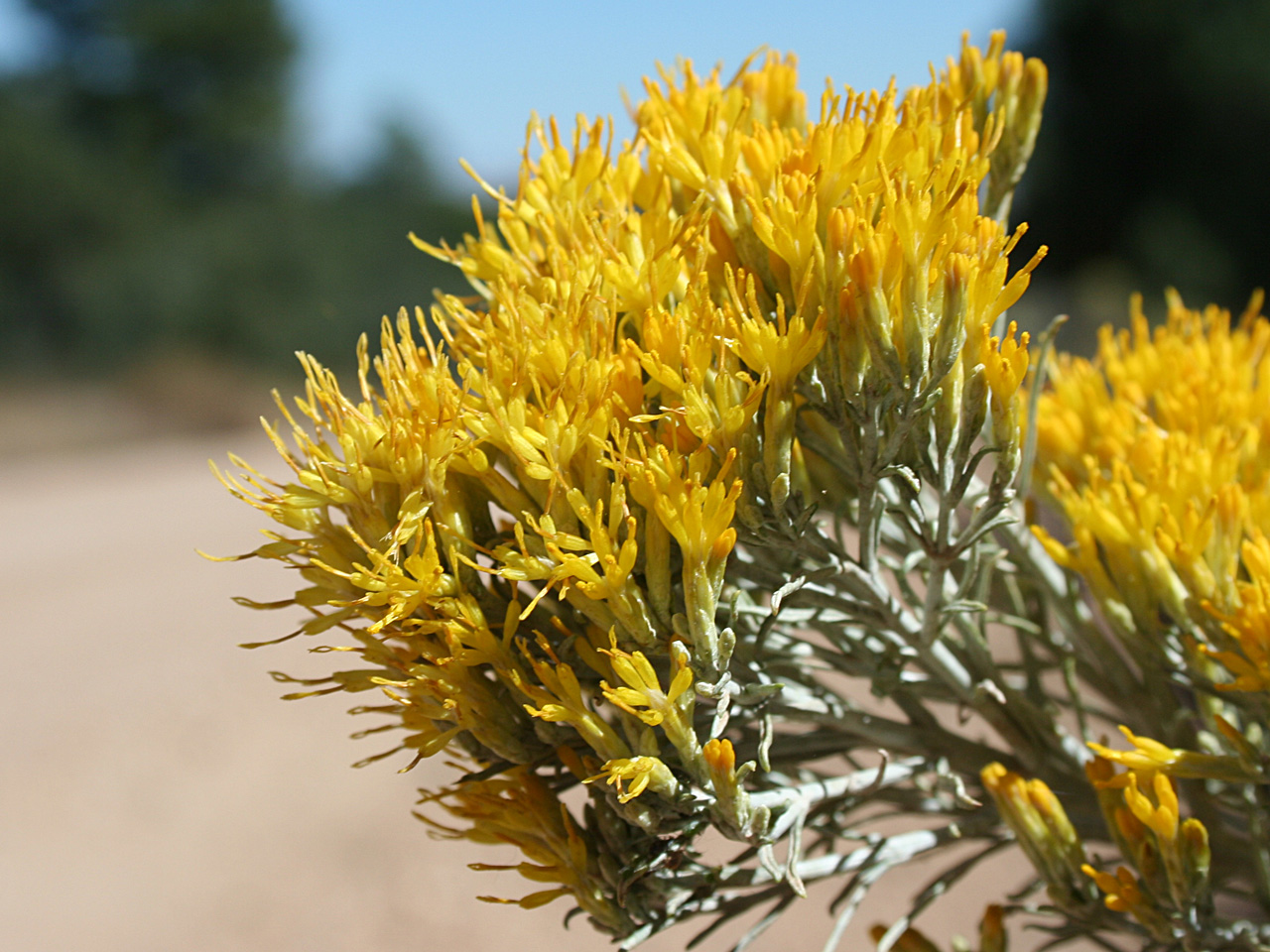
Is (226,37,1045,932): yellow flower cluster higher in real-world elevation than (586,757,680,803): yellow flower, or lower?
higher

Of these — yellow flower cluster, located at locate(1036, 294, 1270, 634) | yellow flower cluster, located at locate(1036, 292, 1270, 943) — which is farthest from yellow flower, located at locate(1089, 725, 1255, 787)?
yellow flower cluster, located at locate(1036, 294, 1270, 634)

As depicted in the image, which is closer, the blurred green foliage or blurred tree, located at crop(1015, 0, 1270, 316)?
blurred tree, located at crop(1015, 0, 1270, 316)

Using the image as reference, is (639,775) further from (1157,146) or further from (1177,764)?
(1157,146)

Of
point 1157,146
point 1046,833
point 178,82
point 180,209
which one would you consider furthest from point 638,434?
point 178,82

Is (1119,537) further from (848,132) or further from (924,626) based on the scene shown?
(848,132)

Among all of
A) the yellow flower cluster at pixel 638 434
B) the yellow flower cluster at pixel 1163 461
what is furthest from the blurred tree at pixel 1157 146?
the yellow flower cluster at pixel 638 434

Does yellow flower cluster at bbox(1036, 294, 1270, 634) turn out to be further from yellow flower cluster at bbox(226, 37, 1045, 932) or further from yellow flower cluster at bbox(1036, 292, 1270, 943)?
A: yellow flower cluster at bbox(226, 37, 1045, 932)

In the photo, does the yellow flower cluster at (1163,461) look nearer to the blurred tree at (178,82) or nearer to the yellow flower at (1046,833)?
the yellow flower at (1046,833)

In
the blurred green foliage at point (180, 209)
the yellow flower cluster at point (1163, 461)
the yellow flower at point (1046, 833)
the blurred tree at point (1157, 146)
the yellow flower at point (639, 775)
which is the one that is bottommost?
the yellow flower at point (1046, 833)
